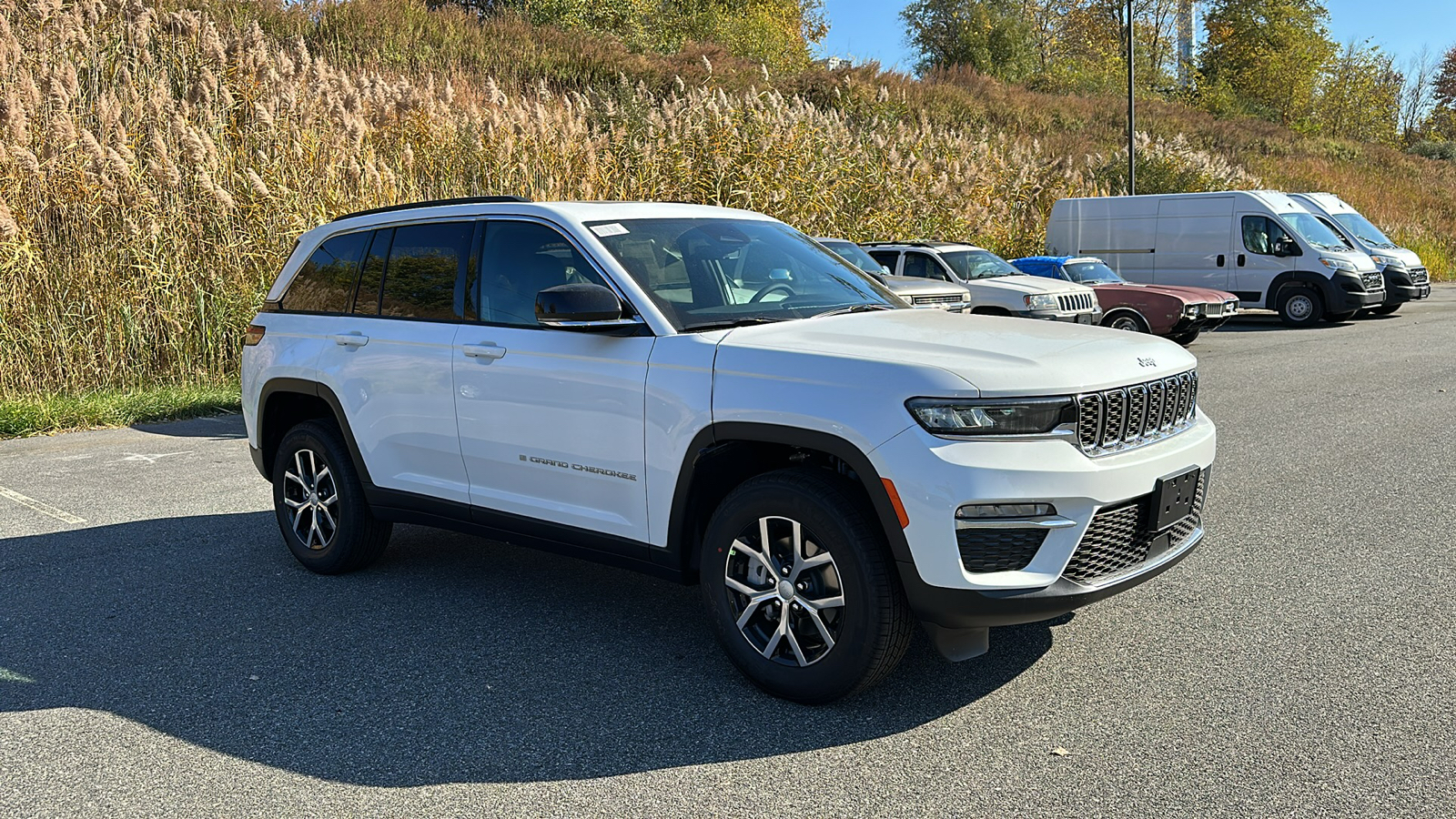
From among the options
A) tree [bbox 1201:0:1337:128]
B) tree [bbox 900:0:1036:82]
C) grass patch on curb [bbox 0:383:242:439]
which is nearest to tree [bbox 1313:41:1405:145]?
tree [bbox 1201:0:1337:128]

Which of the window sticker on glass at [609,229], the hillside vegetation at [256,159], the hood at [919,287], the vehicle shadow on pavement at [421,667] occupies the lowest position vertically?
the vehicle shadow on pavement at [421,667]

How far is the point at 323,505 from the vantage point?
19.5 ft

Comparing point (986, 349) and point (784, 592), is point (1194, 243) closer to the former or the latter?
point (986, 349)

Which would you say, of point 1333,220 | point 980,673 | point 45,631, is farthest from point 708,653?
point 1333,220

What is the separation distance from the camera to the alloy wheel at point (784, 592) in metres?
4.08

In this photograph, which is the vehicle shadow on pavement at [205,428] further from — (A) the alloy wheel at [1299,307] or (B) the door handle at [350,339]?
(A) the alloy wheel at [1299,307]

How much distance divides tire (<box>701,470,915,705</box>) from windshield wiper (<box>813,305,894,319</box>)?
37.9 inches

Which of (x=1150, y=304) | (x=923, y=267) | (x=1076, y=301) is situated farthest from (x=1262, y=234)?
(x=923, y=267)

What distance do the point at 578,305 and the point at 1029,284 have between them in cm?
1176

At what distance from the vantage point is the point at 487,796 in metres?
3.54

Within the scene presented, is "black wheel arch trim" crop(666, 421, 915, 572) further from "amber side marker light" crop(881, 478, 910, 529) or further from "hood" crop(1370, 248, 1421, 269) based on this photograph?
"hood" crop(1370, 248, 1421, 269)

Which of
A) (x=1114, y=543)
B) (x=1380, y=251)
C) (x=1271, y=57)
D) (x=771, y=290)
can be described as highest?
(x=1271, y=57)

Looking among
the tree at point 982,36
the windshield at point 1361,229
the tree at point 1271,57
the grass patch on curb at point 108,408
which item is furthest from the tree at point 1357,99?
the grass patch on curb at point 108,408

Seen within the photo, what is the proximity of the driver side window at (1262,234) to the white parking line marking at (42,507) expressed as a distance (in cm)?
1911
